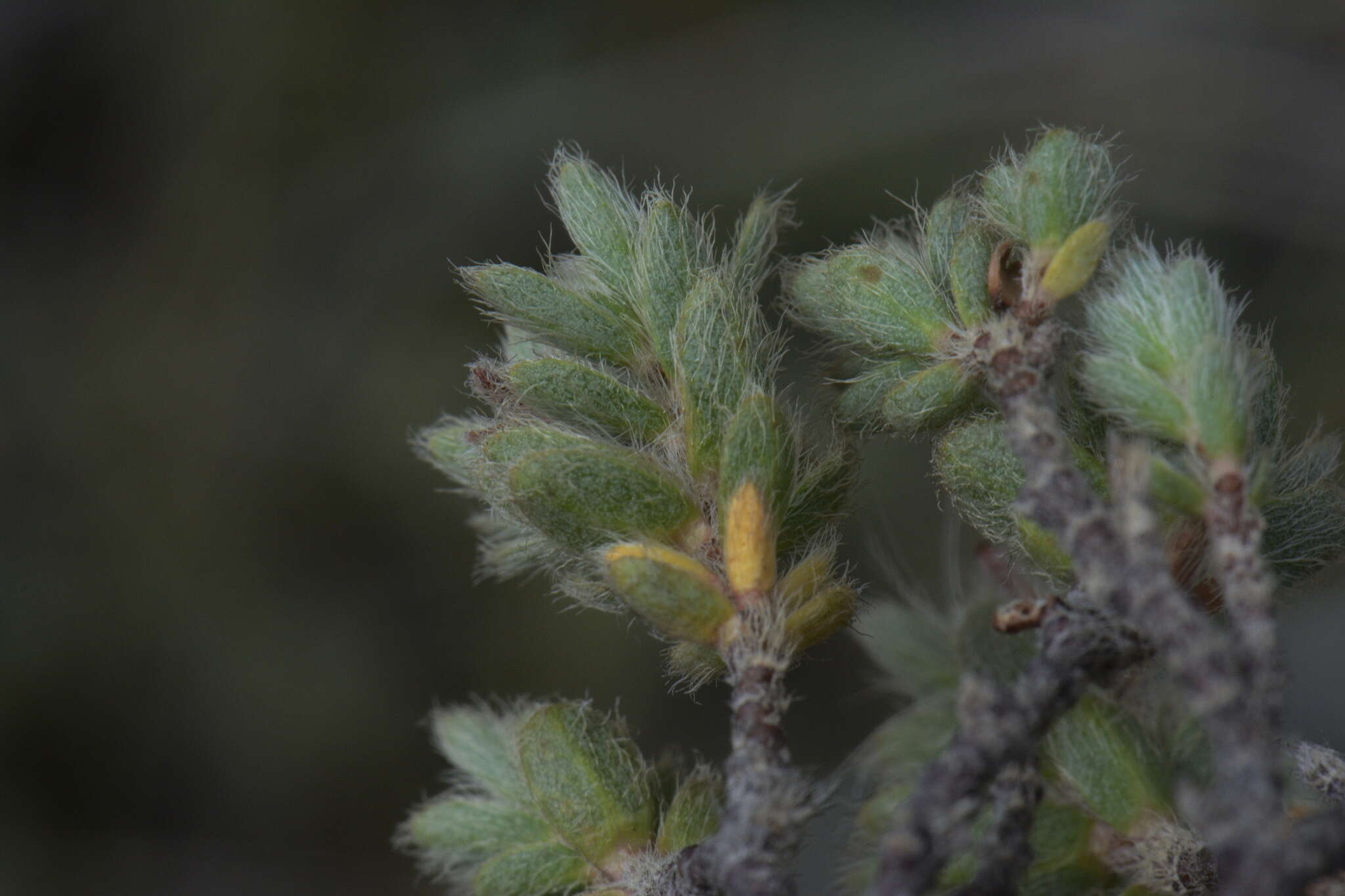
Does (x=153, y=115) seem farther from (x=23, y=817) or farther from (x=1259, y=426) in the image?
(x=1259, y=426)

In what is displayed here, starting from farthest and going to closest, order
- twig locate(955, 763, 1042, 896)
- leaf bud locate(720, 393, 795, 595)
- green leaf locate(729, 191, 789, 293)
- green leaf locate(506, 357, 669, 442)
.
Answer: green leaf locate(729, 191, 789, 293) → green leaf locate(506, 357, 669, 442) → leaf bud locate(720, 393, 795, 595) → twig locate(955, 763, 1042, 896)

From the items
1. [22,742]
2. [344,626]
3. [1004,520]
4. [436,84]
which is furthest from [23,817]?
[1004,520]

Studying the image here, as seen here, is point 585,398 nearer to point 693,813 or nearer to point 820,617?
point 820,617

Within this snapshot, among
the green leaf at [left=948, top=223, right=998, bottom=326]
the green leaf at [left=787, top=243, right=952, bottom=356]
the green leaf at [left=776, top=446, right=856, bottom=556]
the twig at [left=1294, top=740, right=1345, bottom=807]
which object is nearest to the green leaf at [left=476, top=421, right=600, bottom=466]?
the green leaf at [left=776, top=446, right=856, bottom=556]

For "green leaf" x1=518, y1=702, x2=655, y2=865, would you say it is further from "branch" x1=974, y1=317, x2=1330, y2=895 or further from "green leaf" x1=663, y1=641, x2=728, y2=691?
"branch" x1=974, y1=317, x2=1330, y2=895

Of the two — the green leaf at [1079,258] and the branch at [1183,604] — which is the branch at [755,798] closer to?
the branch at [1183,604]

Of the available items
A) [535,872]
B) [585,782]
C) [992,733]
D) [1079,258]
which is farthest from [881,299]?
[535,872]

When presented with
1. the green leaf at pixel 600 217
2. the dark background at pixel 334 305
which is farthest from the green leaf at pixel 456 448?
the dark background at pixel 334 305
